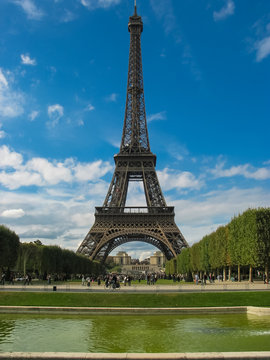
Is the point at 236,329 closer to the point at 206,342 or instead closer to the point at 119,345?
the point at 206,342

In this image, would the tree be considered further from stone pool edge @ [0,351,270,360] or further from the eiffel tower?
stone pool edge @ [0,351,270,360]

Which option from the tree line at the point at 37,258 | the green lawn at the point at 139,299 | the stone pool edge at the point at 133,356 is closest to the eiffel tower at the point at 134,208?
the tree line at the point at 37,258

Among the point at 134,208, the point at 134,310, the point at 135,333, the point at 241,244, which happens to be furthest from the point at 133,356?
the point at 134,208

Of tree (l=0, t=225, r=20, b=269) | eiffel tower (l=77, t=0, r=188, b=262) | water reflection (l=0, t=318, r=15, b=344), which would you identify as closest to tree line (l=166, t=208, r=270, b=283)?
eiffel tower (l=77, t=0, r=188, b=262)

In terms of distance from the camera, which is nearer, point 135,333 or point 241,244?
point 135,333

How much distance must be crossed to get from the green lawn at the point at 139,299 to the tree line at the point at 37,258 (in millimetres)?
27218

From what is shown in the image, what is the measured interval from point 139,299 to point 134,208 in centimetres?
5436

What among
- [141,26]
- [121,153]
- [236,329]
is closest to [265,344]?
[236,329]

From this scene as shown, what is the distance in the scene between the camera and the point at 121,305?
24172 millimetres

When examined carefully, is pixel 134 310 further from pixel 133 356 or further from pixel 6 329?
pixel 133 356

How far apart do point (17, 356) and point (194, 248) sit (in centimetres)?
5830

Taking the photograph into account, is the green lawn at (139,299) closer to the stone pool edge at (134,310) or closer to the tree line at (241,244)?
the stone pool edge at (134,310)

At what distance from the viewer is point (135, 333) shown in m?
15.8

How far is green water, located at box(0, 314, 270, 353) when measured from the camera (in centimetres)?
1325
